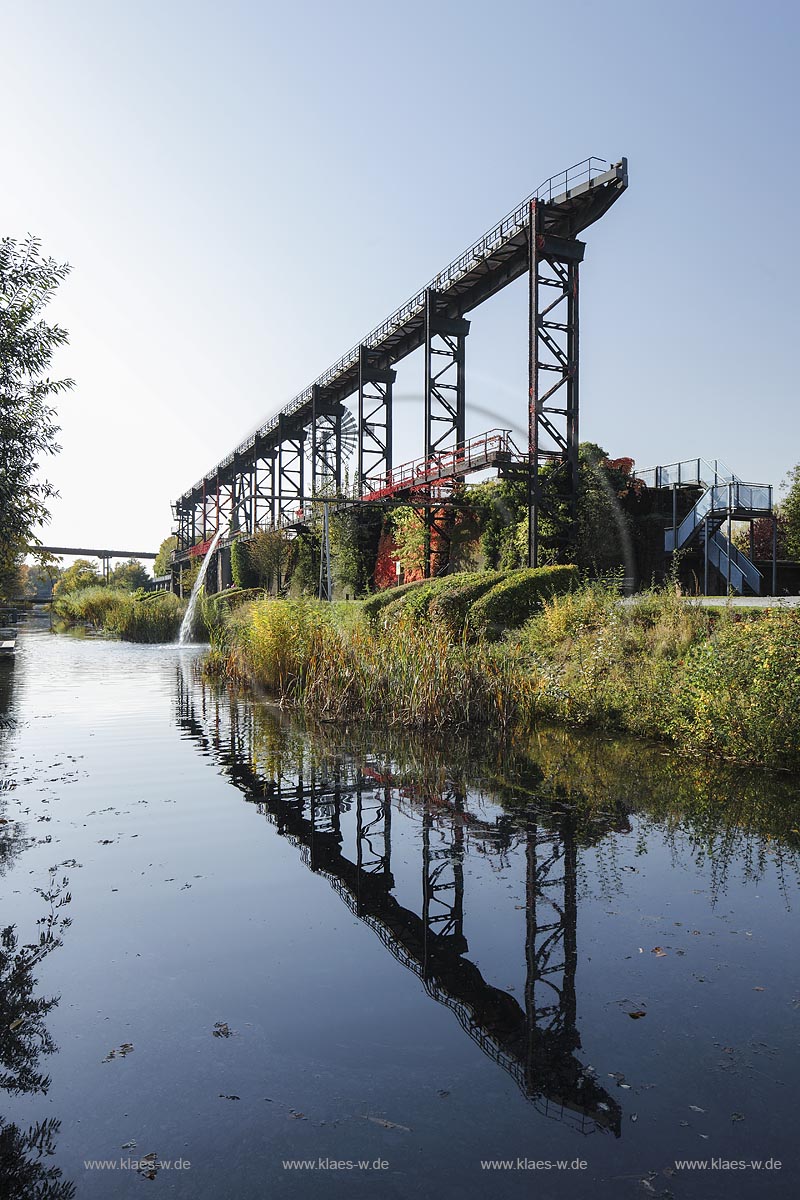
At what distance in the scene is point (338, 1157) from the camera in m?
2.52

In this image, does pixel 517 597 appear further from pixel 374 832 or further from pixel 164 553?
pixel 164 553

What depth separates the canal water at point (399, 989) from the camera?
2.53m

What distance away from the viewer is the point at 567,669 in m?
11.7

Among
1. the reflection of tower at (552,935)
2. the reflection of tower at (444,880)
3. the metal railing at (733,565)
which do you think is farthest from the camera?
the metal railing at (733,565)

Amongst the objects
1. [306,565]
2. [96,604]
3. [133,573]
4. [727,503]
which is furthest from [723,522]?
[133,573]

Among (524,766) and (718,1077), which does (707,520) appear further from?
(718,1077)

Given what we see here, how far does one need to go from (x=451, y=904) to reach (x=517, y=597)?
44.6 ft

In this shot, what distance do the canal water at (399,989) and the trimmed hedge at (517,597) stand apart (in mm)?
9983

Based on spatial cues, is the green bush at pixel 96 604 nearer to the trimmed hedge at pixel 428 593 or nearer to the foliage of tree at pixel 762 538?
the trimmed hedge at pixel 428 593

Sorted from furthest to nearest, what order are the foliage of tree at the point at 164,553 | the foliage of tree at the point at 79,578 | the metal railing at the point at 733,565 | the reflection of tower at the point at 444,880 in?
the foliage of tree at the point at 164,553
the foliage of tree at the point at 79,578
the metal railing at the point at 733,565
the reflection of tower at the point at 444,880

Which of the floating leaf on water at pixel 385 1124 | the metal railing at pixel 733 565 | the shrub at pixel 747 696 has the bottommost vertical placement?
the floating leaf on water at pixel 385 1124

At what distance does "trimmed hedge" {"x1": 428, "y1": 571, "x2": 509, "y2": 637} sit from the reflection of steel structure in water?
29.8ft

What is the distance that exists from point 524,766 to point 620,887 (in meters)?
3.52

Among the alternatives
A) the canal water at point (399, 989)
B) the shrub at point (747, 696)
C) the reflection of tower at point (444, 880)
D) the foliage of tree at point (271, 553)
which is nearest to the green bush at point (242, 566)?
the foliage of tree at point (271, 553)
